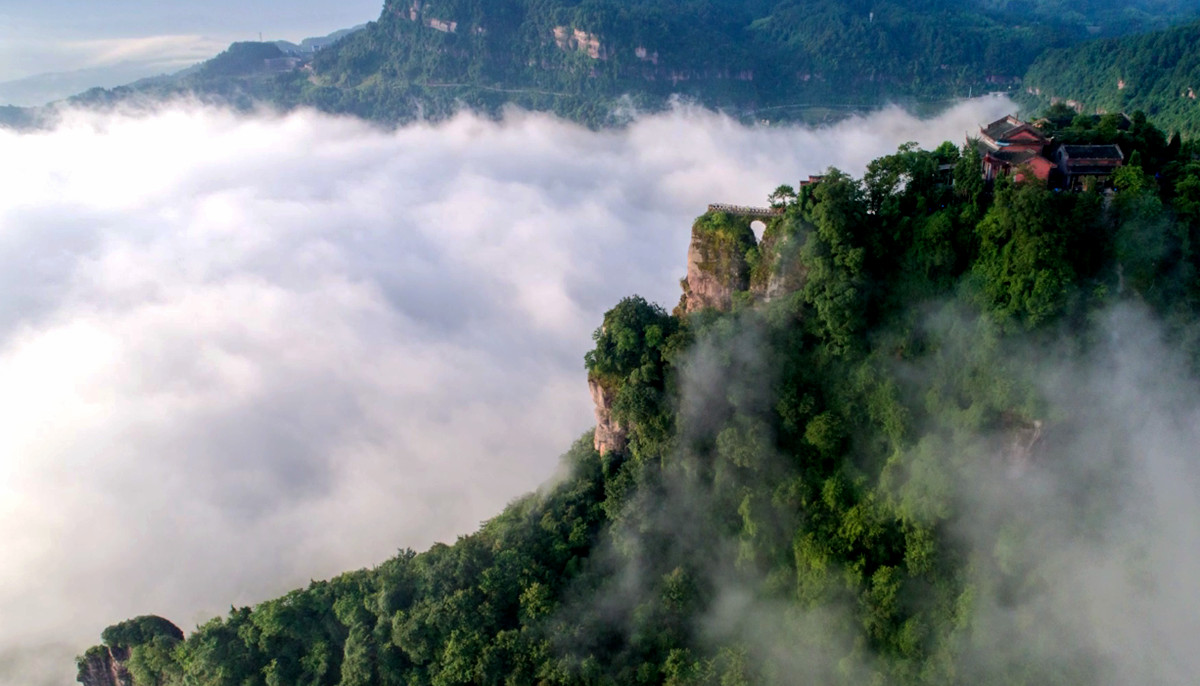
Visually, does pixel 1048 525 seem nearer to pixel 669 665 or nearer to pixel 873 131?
pixel 669 665

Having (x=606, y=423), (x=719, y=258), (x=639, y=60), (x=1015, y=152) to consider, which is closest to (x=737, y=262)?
(x=719, y=258)

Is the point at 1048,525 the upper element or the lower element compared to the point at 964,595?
upper

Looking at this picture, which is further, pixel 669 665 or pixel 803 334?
pixel 803 334

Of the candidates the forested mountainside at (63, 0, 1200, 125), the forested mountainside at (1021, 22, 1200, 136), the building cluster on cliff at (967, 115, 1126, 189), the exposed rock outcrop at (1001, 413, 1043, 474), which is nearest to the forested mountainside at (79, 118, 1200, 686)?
the exposed rock outcrop at (1001, 413, 1043, 474)

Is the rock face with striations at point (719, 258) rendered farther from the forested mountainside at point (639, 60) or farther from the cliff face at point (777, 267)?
the forested mountainside at point (639, 60)

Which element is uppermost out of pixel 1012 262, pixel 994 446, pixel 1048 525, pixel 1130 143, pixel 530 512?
pixel 1130 143

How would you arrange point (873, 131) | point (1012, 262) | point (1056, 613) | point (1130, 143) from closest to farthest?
point (1056, 613), point (1012, 262), point (1130, 143), point (873, 131)

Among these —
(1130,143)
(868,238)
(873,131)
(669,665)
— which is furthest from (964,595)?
(873,131)

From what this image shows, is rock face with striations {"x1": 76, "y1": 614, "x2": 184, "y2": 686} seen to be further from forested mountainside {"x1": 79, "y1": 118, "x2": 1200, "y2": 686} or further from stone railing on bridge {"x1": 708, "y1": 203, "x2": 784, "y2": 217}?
stone railing on bridge {"x1": 708, "y1": 203, "x2": 784, "y2": 217}

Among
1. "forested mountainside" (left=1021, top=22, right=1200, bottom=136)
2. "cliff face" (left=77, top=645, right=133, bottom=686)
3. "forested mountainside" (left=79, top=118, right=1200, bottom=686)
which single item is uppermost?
"forested mountainside" (left=1021, top=22, right=1200, bottom=136)
